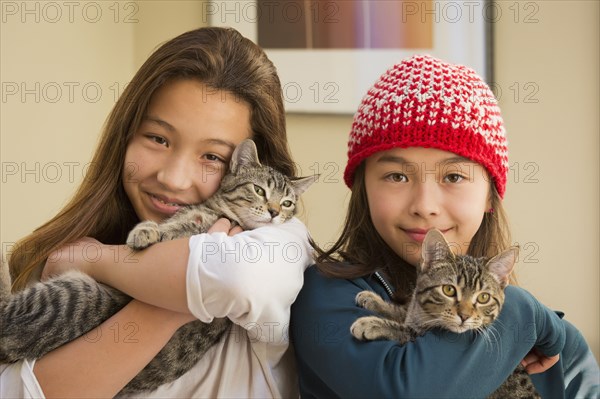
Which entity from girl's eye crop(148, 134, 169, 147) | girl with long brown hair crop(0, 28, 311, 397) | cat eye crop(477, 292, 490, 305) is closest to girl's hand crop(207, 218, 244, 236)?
girl with long brown hair crop(0, 28, 311, 397)

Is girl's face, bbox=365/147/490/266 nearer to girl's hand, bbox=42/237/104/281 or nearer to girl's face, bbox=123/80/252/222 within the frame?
girl's face, bbox=123/80/252/222

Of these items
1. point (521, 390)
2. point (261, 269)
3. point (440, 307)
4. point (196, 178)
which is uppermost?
point (196, 178)

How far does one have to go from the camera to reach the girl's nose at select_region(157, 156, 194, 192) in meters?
1.48

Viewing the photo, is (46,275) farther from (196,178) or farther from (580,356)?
(580,356)

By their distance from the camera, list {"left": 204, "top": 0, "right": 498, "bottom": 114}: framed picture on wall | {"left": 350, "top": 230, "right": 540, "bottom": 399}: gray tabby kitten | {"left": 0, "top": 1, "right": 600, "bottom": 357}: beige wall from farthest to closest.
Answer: {"left": 204, "top": 0, "right": 498, "bottom": 114}: framed picture on wall
{"left": 0, "top": 1, "right": 600, "bottom": 357}: beige wall
{"left": 350, "top": 230, "right": 540, "bottom": 399}: gray tabby kitten

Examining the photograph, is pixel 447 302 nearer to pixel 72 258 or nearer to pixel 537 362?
pixel 537 362

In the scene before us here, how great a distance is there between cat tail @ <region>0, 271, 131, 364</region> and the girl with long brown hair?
23 millimetres

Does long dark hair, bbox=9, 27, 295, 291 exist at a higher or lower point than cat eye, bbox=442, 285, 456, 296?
higher

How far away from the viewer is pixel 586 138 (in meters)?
2.65

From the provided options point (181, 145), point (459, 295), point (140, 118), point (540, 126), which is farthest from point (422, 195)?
point (540, 126)

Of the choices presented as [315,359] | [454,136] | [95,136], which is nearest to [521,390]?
[315,359]

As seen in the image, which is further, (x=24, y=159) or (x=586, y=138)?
(x=586, y=138)

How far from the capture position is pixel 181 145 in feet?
4.94

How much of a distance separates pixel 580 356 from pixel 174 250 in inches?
33.2
